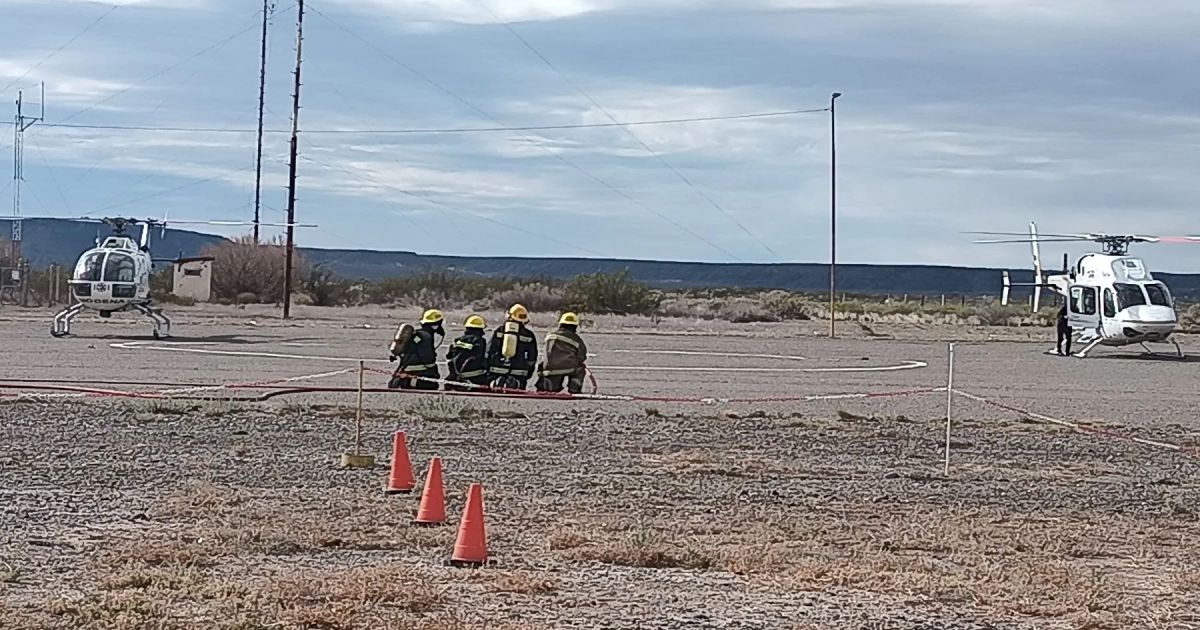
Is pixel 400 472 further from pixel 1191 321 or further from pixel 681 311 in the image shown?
pixel 1191 321

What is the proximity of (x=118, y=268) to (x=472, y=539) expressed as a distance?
32.2 m

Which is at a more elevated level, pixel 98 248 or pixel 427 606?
pixel 98 248

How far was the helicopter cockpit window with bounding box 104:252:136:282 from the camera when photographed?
40219mm

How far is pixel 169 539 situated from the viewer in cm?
1079

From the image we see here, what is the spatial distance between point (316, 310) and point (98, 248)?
2361 cm

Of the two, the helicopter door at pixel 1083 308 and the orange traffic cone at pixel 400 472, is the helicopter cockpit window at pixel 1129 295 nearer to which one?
the helicopter door at pixel 1083 308

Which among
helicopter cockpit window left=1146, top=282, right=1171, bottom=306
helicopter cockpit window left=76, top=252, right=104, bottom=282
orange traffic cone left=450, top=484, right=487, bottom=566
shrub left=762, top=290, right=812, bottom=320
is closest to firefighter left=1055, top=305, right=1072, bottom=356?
helicopter cockpit window left=1146, top=282, right=1171, bottom=306

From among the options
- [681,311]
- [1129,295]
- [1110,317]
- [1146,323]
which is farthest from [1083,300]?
[681,311]

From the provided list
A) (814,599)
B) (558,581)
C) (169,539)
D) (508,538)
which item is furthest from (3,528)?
(814,599)

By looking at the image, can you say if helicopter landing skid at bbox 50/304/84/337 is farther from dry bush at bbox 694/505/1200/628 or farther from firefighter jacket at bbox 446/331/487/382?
dry bush at bbox 694/505/1200/628

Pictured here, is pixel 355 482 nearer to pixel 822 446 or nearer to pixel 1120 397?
pixel 822 446

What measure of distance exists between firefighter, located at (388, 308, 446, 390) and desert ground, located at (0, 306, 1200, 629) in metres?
0.34

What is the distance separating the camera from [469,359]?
23.2 meters

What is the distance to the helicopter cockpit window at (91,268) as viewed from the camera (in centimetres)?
4028
